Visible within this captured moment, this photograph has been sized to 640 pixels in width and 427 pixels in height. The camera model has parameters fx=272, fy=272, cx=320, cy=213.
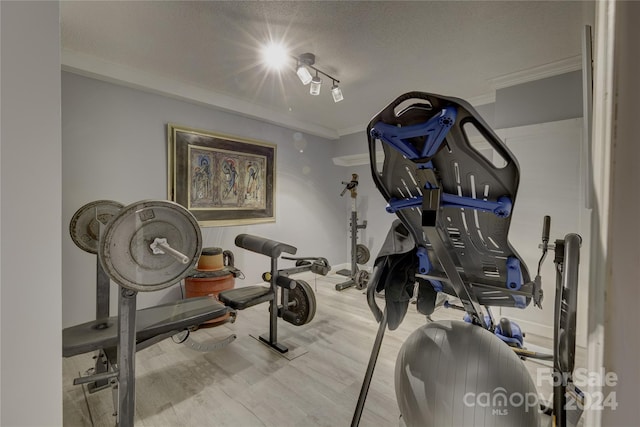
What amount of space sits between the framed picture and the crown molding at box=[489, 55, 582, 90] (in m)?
2.82

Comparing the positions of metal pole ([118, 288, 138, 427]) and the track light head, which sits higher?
the track light head

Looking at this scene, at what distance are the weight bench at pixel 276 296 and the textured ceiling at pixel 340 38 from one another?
5.67ft

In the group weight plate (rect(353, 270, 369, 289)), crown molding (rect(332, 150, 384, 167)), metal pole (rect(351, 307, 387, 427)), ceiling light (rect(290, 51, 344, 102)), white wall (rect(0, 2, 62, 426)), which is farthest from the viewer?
crown molding (rect(332, 150, 384, 167))

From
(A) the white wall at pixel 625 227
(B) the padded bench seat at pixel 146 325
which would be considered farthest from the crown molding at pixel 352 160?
(A) the white wall at pixel 625 227

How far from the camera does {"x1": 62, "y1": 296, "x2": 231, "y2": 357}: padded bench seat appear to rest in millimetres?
1463

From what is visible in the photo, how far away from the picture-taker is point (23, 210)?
68cm

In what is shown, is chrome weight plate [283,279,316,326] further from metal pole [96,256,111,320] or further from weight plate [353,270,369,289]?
weight plate [353,270,369,289]

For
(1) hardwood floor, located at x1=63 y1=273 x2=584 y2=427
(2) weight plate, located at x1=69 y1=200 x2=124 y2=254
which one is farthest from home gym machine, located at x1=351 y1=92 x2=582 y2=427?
(2) weight plate, located at x1=69 y1=200 x2=124 y2=254

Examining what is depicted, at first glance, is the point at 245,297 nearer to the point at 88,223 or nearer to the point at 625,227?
the point at 88,223

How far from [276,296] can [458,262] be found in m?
1.77

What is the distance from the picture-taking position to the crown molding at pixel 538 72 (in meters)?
2.40

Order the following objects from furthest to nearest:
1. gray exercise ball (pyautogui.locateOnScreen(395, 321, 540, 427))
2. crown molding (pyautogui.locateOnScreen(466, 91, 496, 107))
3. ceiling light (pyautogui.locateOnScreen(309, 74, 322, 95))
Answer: crown molding (pyautogui.locateOnScreen(466, 91, 496, 107)) < ceiling light (pyautogui.locateOnScreen(309, 74, 322, 95)) < gray exercise ball (pyautogui.locateOnScreen(395, 321, 540, 427))

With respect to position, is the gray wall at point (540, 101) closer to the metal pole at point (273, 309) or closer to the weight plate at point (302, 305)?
the weight plate at point (302, 305)

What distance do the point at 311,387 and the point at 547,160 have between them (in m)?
2.88
